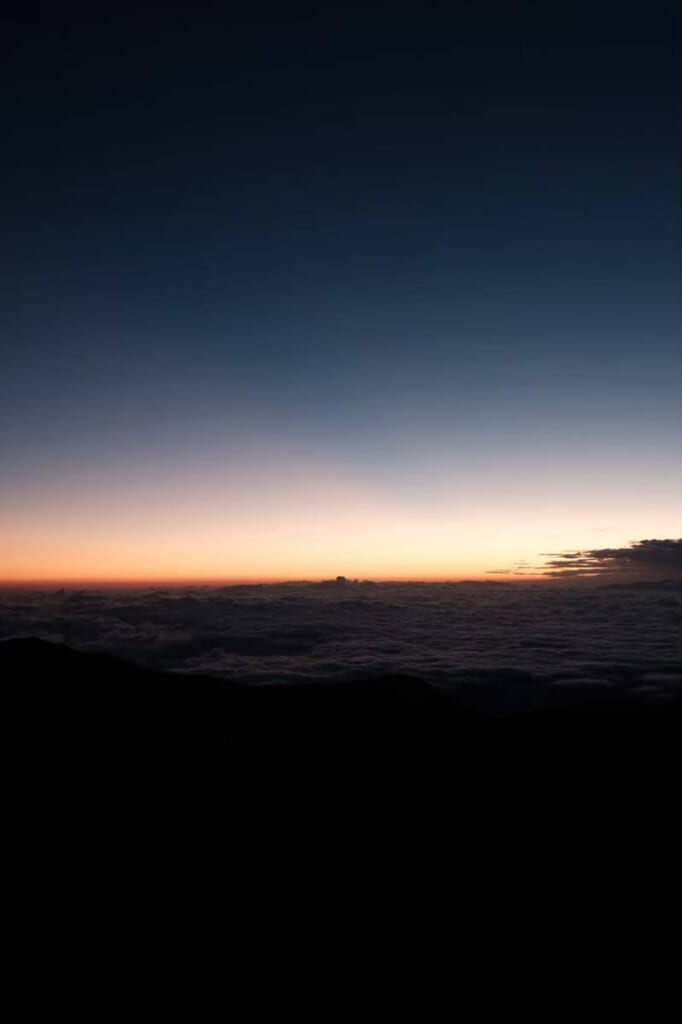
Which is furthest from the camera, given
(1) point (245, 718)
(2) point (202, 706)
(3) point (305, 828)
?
(2) point (202, 706)

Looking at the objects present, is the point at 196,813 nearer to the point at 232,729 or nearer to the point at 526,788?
the point at 232,729

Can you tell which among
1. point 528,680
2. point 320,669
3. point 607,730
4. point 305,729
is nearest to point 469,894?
point 305,729

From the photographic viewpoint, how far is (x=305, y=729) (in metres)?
64.8

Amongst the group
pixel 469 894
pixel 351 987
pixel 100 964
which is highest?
pixel 100 964

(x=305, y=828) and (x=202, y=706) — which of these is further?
(x=202, y=706)

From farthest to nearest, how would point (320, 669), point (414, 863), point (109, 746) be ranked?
point (320, 669) → point (109, 746) → point (414, 863)

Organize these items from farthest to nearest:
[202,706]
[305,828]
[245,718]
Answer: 1. [202,706]
2. [245,718]
3. [305,828]

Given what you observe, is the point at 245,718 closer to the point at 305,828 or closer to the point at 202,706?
the point at 202,706

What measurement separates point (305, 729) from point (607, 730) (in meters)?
74.9

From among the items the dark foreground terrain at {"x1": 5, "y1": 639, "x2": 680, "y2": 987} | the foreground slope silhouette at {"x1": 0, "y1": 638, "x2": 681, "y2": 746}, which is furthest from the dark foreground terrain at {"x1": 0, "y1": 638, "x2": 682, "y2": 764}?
the dark foreground terrain at {"x1": 5, "y1": 639, "x2": 680, "y2": 987}

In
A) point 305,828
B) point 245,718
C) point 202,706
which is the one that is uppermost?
point 202,706

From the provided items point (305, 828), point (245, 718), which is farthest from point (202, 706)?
point (305, 828)

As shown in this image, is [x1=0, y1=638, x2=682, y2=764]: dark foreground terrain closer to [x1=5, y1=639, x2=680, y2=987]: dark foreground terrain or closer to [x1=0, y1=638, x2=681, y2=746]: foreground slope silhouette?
[x1=0, y1=638, x2=681, y2=746]: foreground slope silhouette

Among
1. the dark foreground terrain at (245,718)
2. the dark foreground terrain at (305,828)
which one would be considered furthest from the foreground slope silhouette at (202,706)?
the dark foreground terrain at (305,828)
